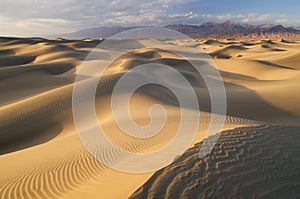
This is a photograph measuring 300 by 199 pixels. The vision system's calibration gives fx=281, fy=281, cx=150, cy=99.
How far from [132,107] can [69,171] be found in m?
5.30

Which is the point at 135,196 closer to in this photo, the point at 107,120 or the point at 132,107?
the point at 107,120

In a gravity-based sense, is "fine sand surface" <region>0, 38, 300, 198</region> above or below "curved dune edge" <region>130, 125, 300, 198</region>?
below

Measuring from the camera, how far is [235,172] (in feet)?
12.4

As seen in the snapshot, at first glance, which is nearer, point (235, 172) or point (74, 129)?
point (235, 172)

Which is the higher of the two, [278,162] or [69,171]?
[278,162]

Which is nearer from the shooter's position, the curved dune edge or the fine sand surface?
the curved dune edge

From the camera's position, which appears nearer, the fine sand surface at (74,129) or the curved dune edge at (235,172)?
the curved dune edge at (235,172)

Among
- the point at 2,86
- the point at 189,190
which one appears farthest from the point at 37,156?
the point at 2,86

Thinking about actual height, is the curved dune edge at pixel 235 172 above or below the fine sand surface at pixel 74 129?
above

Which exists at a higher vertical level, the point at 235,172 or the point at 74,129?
the point at 235,172

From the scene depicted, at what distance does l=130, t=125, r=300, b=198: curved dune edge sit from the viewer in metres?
3.37

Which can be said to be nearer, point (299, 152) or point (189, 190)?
point (189, 190)

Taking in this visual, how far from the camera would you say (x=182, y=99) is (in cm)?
1299

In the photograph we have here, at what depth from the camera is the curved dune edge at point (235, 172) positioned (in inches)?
133
